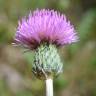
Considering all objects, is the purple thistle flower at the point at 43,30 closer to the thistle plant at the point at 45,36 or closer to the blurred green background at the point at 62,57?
the thistle plant at the point at 45,36

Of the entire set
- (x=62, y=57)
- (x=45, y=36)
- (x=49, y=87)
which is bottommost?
(x=49, y=87)

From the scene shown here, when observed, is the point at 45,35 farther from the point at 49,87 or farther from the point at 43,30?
the point at 49,87

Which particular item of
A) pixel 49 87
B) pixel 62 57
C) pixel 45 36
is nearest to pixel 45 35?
pixel 45 36

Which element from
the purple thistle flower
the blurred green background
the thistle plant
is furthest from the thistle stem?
the blurred green background

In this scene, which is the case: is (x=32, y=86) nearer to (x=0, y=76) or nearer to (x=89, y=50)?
(x=0, y=76)

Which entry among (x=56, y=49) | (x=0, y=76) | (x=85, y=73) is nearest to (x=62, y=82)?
(x=85, y=73)

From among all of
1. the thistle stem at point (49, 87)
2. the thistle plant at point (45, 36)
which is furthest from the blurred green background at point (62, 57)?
the thistle stem at point (49, 87)

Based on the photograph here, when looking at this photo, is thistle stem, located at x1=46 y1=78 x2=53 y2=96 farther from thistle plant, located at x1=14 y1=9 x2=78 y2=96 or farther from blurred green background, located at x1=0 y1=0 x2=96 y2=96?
blurred green background, located at x1=0 y1=0 x2=96 y2=96
